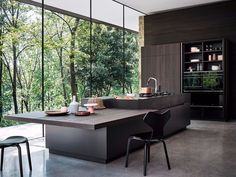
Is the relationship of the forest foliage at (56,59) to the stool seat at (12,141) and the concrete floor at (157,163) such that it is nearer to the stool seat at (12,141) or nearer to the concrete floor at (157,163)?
the concrete floor at (157,163)

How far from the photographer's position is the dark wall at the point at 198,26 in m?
7.55

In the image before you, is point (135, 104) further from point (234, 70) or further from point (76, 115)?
point (234, 70)

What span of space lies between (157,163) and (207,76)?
14.6 feet

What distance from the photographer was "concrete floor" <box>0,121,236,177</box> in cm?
318

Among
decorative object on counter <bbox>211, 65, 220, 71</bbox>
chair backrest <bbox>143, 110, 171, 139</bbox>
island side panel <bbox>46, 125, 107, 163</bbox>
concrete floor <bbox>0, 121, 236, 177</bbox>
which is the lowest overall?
concrete floor <bbox>0, 121, 236, 177</bbox>

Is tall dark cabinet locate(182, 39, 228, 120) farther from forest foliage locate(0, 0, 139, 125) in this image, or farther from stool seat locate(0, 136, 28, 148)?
stool seat locate(0, 136, 28, 148)

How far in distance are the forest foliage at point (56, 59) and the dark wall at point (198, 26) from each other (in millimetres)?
1527

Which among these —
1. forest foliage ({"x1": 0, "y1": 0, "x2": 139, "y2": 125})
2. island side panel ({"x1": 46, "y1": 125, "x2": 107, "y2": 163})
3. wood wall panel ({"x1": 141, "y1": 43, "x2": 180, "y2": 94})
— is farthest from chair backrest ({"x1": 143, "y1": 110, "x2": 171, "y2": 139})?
wood wall panel ({"x1": 141, "y1": 43, "x2": 180, "y2": 94})

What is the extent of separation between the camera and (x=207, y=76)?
7359 millimetres

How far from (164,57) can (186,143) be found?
380 cm

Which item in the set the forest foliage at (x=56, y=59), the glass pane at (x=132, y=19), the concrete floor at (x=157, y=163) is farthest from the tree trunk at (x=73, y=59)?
the concrete floor at (x=157, y=163)

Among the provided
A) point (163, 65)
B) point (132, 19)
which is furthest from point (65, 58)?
point (163, 65)

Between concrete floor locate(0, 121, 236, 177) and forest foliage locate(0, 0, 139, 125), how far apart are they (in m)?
2.77

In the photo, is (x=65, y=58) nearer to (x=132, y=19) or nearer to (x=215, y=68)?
(x=132, y=19)
